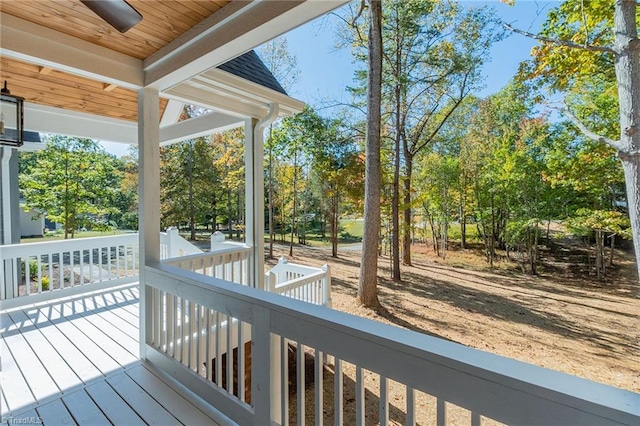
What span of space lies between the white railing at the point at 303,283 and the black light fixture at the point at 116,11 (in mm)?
3123

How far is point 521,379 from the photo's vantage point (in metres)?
0.79

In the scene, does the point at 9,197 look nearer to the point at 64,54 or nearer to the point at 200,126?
the point at 200,126

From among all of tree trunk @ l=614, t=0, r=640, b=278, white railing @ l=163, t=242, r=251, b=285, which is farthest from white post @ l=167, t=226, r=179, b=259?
tree trunk @ l=614, t=0, r=640, b=278

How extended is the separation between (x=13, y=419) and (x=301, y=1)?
2907 mm

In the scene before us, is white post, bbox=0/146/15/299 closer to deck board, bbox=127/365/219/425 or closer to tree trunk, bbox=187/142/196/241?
deck board, bbox=127/365/219/425

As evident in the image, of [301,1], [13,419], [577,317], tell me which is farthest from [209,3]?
[577,317]

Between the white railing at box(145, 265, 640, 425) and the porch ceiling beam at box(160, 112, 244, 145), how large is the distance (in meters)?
2.05

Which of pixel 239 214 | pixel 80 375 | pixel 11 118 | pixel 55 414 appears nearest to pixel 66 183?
pixel 239 214

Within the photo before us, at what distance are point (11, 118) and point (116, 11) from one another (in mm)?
2047

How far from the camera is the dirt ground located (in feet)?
16.5

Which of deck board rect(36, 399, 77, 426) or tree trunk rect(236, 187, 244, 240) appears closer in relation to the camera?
deck board rect(36, 399, 77, 426)

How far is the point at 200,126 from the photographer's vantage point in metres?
3.89

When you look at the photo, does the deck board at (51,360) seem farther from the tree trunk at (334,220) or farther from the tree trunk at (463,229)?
the tree trunk at (463,229)

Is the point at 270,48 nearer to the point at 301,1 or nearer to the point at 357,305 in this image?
the point at 357,305
